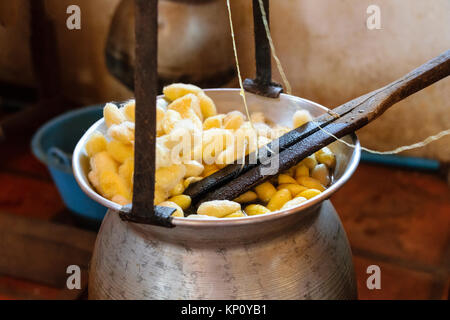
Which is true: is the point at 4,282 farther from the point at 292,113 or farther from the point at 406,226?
the point at 406,226

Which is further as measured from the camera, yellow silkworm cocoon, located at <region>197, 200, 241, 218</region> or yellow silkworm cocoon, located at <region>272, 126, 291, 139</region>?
yellow silkworm cocoon, located at <region>272, 126, 291, 139</region>

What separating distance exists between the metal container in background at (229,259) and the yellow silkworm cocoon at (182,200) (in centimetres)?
6

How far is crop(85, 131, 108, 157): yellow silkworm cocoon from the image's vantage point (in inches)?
30.2

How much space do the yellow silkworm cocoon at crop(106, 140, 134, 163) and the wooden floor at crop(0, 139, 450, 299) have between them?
0.65 metres

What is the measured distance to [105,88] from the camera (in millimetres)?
2334

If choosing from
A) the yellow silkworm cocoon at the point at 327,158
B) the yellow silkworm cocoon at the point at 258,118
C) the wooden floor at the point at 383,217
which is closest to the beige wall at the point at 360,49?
the wooden floor at the point at 383,217

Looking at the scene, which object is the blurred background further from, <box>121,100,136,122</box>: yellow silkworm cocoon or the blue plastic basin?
<box>121,100,136,122</box>: yellow silkworm cocoon

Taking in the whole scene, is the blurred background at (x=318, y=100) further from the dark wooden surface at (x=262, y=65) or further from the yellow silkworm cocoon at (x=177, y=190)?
the yellow silkworm cocoon at (x=177, y=190)

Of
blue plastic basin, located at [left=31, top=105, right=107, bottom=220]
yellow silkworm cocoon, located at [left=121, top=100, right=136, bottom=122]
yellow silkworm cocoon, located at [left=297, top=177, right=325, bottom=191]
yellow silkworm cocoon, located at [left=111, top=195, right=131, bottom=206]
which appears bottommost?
blue plastic basin, located at [left=31, top=105, right=107, bottom=220]

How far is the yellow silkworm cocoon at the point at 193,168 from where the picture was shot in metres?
0.75

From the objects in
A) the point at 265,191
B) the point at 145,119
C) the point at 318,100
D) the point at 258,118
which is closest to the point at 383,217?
the point at 318,100

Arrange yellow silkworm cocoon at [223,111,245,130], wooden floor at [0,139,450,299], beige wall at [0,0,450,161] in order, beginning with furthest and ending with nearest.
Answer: beige wall at [0,0,450,161] < wooden floor at [0,139,450,299] < yellow silkworm cocoon at [223,111,245,130]

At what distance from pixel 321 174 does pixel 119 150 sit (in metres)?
0.34

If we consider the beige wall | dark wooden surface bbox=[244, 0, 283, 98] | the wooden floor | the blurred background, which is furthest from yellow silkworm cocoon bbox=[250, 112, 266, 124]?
the beige wall
